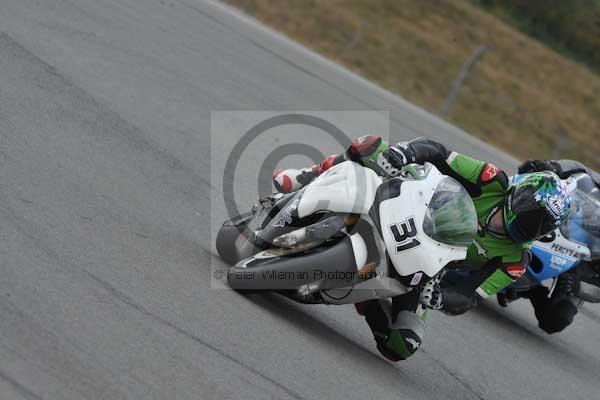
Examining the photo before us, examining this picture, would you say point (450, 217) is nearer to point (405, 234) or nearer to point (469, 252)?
point (405, 234)

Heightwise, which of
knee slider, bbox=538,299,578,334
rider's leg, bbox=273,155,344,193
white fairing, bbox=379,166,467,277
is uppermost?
white fairing, bbox=379,166,467,277

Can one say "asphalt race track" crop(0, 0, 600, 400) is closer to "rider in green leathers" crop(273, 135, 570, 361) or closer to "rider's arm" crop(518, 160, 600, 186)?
"rider in green leathers" crop(273, 135, 570, 361)

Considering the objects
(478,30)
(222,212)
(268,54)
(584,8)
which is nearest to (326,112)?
(268,54)

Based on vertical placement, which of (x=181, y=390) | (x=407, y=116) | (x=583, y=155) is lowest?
(x=583, y=155)

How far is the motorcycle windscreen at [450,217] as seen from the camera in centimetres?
573

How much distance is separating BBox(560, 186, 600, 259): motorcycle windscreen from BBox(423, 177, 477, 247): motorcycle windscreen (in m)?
3.10

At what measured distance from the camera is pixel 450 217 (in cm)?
577

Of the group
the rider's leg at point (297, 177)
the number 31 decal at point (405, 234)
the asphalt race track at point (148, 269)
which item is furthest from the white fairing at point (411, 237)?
the rider's leg at point (297, 177)

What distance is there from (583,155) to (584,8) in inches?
547

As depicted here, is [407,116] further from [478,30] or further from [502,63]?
[478,30]

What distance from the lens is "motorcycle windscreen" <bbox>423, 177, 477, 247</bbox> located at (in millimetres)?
5734

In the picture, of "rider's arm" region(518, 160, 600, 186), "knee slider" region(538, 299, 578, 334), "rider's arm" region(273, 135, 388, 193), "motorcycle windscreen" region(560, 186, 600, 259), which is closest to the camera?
"rider's arm" region(273, 135, 388, 193)

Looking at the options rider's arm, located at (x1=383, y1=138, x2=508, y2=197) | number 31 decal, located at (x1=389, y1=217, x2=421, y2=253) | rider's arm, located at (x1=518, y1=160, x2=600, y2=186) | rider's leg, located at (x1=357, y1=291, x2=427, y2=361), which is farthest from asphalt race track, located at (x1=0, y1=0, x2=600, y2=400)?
rider's arm, located at (x1=518, y1=160, x2=600, y2=186)

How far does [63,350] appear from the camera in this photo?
4422 mm
